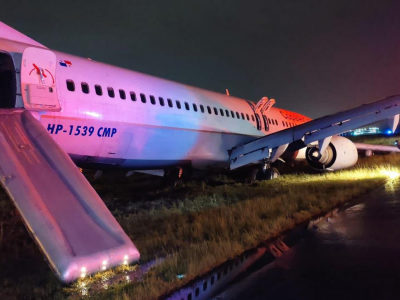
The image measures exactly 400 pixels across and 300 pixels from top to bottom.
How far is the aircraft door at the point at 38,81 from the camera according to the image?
7.11 metres

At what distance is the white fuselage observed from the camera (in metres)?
8.71

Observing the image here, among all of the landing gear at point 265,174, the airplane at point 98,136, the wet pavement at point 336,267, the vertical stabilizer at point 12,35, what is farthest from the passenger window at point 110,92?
the landing gear at point 265,174

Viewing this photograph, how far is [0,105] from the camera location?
8047mm

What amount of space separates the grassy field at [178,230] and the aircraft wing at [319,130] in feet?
4.16

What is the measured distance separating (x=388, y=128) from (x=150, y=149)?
7.72 m

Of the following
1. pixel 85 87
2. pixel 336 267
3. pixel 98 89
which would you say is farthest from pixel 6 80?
pixel 336 267

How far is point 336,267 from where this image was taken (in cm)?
501

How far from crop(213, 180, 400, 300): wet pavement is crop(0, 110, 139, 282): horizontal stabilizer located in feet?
5.03

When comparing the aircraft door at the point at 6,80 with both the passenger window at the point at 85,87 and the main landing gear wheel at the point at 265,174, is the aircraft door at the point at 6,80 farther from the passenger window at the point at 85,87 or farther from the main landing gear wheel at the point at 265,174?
the main landing gear wheel at the point at 265,174

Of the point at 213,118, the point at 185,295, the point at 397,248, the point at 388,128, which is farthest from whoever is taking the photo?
the point at 213,118

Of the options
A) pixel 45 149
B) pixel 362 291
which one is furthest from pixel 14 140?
pixel 362 291

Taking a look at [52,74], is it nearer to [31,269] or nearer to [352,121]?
[31,269]

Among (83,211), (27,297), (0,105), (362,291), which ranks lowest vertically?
(362,291)

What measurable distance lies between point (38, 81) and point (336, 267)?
19.7 ft
